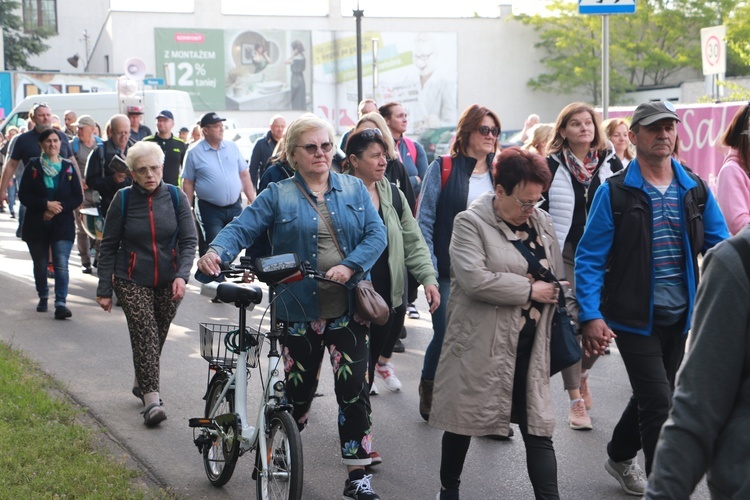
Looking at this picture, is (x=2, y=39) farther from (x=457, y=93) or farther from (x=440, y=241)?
(x=440, y=241)

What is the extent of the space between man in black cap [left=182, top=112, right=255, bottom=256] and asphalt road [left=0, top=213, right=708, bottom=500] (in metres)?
1.02

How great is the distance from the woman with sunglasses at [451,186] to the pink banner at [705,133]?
364 inches

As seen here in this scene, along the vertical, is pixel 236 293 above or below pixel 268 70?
below

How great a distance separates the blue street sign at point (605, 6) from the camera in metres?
9.93

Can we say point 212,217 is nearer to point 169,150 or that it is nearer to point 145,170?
point 169,150

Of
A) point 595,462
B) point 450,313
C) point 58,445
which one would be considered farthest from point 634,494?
point 58,445

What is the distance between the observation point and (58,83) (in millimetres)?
44219

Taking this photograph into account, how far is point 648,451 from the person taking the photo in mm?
5062

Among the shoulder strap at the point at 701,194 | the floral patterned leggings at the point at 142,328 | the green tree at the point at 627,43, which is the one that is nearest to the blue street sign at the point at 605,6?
the floral patterned leggings at the point at 142,328

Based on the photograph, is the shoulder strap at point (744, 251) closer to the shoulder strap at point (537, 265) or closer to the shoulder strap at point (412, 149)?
the shoulder strap at point (537, 265)

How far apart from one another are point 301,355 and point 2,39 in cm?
5198

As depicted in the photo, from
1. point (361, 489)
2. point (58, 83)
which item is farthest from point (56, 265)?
point (58, 83)

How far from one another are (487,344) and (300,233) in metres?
1.16

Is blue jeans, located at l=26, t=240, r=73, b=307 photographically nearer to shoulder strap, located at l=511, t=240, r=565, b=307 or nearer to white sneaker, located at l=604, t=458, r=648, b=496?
white sneaker, located at l=604, t=458, r=648, b=496
